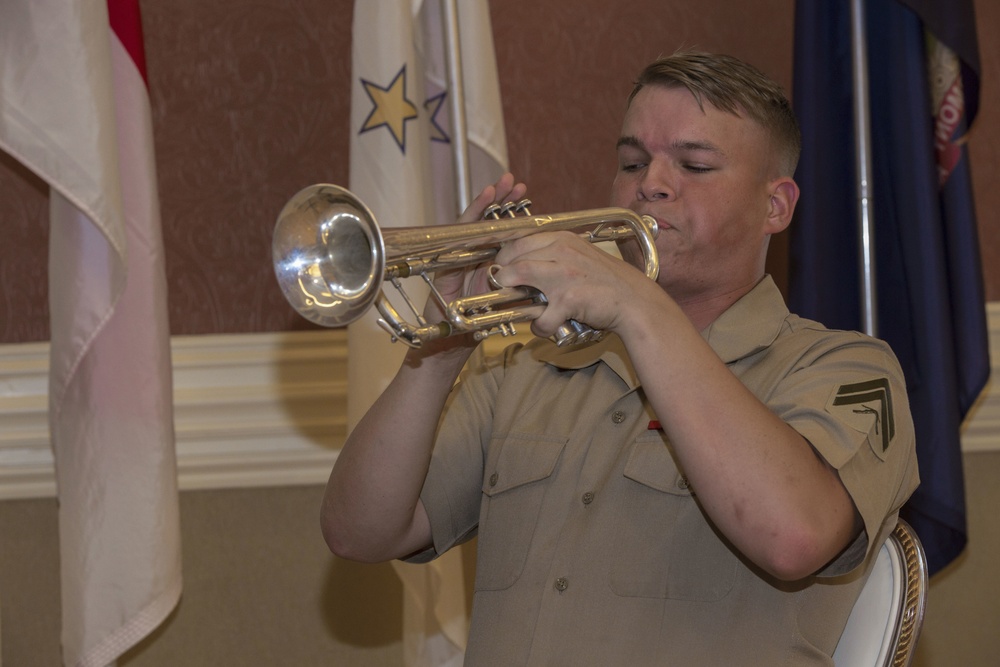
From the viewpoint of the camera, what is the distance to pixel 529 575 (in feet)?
5.35

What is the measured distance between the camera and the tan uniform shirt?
150 cm

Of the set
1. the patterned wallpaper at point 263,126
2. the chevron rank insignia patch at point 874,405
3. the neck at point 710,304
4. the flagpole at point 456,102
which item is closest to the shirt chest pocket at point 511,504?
the neck at point 710,304

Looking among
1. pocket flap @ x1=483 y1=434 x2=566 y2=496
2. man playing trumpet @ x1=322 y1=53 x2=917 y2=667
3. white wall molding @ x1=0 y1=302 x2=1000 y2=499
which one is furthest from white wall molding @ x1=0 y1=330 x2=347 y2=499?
pocket flap @ x1=483 y1=434 x2=566 y2=496

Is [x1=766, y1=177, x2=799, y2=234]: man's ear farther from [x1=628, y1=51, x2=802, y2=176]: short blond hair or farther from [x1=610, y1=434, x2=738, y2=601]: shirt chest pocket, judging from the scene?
[x1=610, y1=434, x2=738, y2=601]: shirt chest pocket

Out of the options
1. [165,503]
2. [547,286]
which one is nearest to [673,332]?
[547,286]

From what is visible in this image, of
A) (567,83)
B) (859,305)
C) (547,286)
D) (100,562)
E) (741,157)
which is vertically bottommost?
(100,562)

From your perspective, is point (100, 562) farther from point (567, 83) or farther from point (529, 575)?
point (567, 83)

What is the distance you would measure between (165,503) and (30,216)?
83 cm

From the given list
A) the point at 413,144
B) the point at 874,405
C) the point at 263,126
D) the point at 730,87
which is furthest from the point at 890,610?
the point at 263,126

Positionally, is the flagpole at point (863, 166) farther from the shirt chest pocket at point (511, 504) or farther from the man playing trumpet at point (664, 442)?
the shirt chest pocket at point (511, 504)

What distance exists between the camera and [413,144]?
242 cm

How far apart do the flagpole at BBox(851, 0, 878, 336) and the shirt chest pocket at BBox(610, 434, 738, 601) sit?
3.63 ft

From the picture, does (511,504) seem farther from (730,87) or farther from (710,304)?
(730,87)

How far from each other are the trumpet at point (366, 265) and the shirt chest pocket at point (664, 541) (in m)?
0.29
